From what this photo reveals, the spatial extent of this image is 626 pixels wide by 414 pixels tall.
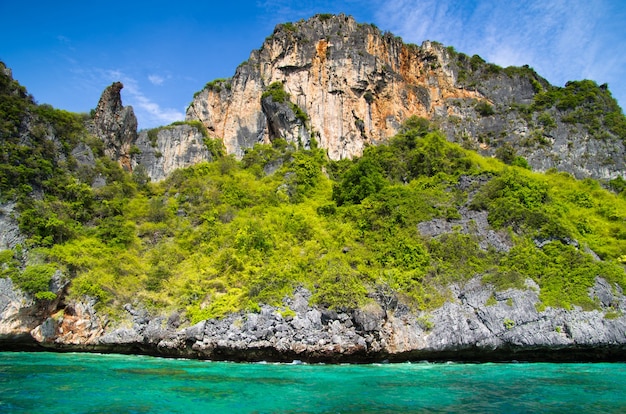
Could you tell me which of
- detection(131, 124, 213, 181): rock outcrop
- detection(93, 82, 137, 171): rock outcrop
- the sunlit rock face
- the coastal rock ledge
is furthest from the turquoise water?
the sunlit rock face

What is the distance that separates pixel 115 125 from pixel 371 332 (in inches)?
1288

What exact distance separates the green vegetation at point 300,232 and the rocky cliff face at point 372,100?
7.65 meters

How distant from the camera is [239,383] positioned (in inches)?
552

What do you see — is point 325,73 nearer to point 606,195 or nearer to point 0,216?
point 606,195

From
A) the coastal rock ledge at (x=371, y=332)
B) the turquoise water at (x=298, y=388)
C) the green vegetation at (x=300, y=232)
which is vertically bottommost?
the turquoise water at (x=298, y=388)

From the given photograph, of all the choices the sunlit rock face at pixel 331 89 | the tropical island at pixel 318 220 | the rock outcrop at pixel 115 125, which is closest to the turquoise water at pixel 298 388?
the tropical island at pixel 318 220

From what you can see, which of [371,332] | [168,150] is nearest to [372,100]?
[168,150]

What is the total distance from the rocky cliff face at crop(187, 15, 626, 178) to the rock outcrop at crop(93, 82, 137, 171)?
24.4 ft

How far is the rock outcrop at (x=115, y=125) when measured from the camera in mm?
39844

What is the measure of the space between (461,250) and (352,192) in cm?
955

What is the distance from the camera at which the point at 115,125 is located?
135 feet

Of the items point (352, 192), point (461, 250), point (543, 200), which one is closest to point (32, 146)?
point (352, 192)

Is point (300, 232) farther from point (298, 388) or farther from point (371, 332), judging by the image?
point (298, 388)

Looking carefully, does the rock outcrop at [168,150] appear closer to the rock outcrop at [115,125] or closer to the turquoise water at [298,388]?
the rock outcrop at [115,125]
